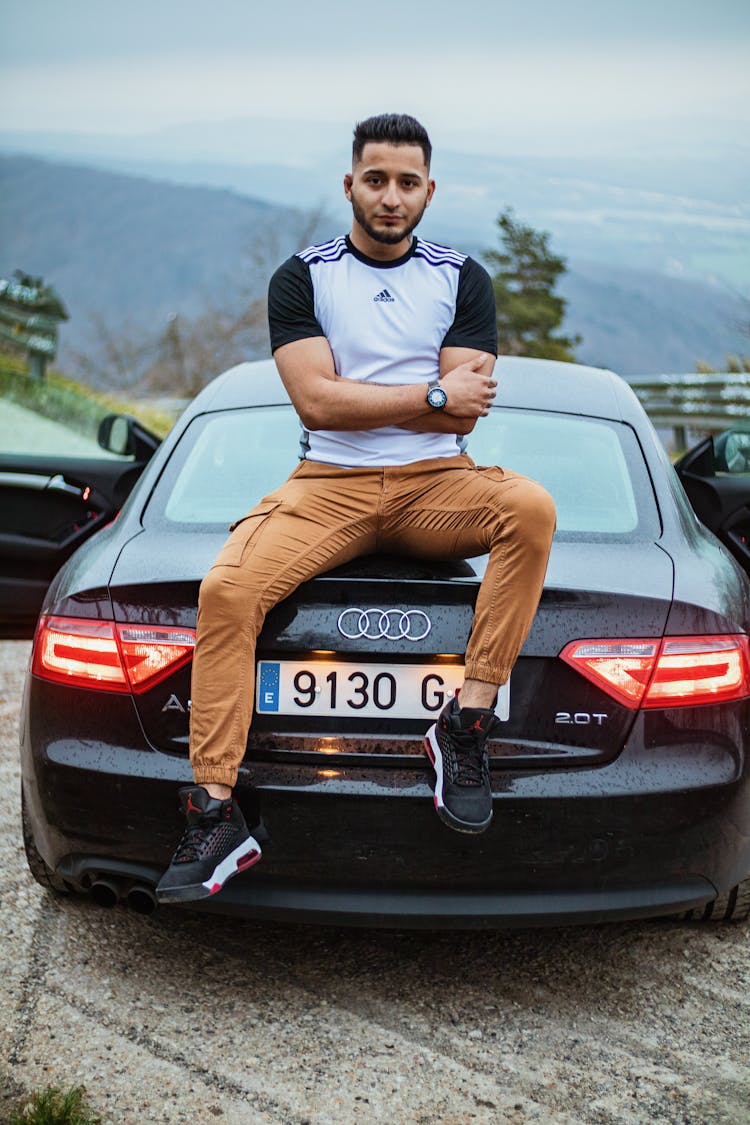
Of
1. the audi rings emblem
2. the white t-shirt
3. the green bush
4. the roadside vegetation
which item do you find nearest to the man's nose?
the white t-shirt

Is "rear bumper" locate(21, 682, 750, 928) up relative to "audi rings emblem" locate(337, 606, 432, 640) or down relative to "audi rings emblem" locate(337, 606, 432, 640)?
down

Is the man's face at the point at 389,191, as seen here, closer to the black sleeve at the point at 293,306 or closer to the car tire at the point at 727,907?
the black sleeve at the point at 293,306

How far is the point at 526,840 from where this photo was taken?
260cm

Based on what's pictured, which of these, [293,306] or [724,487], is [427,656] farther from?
[724,487]

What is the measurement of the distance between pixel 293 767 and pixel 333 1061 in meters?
0.62

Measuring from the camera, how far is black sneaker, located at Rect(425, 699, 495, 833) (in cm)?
252

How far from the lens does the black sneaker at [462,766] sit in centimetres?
252

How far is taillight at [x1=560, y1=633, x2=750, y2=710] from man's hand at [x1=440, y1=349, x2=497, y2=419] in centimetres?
67

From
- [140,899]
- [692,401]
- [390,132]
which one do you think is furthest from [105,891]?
[692,401]

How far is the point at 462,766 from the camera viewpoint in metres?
2.54

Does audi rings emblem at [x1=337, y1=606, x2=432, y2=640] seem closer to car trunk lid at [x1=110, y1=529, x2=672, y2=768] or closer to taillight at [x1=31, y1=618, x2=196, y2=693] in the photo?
car trunk lid at [x1=110, y1=529, x2=672, y2=768]

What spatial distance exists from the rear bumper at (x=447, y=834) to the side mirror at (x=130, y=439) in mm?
1905

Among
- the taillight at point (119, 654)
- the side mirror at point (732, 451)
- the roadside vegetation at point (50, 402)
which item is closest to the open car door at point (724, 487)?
the side mirror at point (732, 451)

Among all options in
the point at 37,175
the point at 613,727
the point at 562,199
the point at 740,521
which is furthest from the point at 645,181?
the point at 37,175
